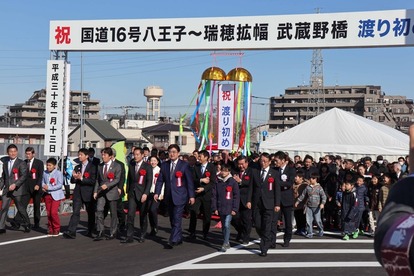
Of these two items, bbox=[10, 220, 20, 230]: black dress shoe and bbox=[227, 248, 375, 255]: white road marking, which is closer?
bbox=[227, 248, 375, 255]: white road marking

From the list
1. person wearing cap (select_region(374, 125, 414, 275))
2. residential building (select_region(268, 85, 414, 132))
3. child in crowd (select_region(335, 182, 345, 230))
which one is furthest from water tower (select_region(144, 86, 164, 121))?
person wearing cap (select_region(374, 125, 414, 275))

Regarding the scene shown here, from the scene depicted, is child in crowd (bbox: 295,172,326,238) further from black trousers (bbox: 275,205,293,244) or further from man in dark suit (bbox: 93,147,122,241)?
man in dark suit (bbox: 93,147,122,241)

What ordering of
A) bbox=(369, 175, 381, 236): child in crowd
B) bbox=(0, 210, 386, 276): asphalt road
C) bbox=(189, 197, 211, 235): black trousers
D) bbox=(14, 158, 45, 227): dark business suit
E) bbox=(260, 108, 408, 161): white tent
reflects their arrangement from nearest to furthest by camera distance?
bbox=(0, 210, 386, 276): asphalt road < bbox=(189, 197, 211, 235): black trousers < bbox=(14, 158, 45, 227): dark business suit < bbox=(369, 175, 381, 236): child in crowd < bbox=(260, 108, 408, 161): white tent

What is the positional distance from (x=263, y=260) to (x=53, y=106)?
815 cm

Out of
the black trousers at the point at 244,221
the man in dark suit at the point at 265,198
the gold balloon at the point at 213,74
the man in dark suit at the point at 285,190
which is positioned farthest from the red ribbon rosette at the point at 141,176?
the gold balloon at the point at 213,74

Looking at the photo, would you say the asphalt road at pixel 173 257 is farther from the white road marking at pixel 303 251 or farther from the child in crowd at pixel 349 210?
the child in crowd at pixel 349 210

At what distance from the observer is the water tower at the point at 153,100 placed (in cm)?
11081

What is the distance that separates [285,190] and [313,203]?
4.68 ft

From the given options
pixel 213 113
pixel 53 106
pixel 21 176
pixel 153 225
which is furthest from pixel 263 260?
pixel 213 113

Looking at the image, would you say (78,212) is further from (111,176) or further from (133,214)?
(133,214)

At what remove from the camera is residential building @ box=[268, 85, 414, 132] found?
10431 centimetres

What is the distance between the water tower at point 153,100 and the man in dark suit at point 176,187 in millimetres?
95784

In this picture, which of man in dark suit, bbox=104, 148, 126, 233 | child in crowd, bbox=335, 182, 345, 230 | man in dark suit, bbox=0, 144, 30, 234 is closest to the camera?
man in dark suit, bbox=104, 148, 126, 233

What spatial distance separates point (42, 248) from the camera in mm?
11398
